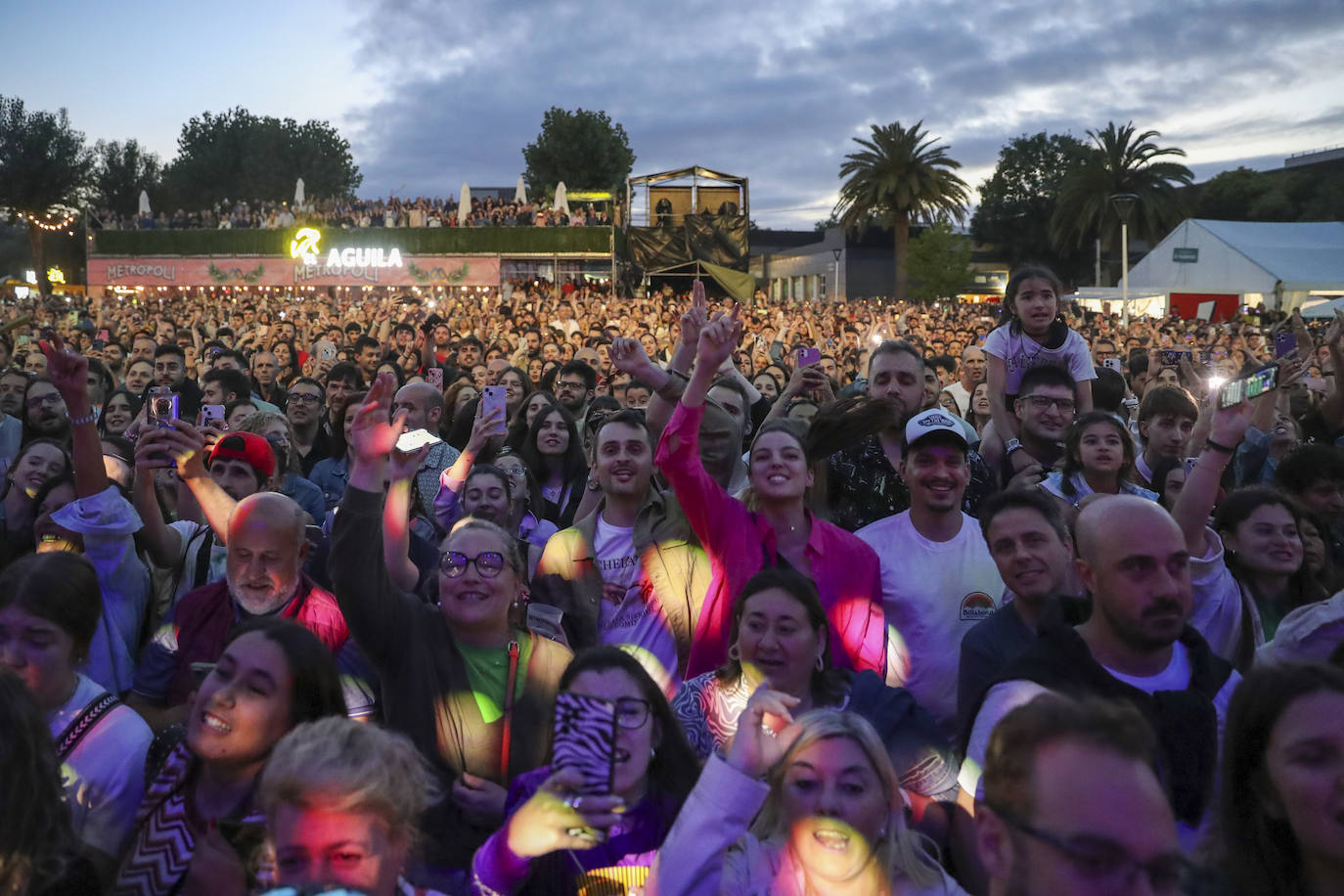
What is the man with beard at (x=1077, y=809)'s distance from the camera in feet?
5.61

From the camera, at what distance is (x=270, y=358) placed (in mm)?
9500

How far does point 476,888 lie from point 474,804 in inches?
16.9

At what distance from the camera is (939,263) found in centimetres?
4684

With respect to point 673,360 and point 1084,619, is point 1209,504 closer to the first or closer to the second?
point 1084,619

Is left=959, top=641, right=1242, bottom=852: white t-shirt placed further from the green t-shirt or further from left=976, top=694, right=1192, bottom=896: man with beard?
the green t-shirt

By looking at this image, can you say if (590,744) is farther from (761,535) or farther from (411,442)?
(761,535)

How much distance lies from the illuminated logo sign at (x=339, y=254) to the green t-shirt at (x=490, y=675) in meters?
34.3

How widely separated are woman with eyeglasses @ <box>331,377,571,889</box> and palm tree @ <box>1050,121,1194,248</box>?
154 ft

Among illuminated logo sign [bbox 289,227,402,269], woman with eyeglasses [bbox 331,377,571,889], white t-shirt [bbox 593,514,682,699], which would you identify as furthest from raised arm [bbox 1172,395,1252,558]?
illuminated logo sign [bbox 289,227,402,269]

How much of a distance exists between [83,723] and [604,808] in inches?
57.1

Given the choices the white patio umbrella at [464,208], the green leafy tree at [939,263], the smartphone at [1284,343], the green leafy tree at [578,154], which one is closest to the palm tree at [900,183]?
the green leafy tree at [939,263]

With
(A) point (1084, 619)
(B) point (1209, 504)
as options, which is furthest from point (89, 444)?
(B) point (1209, 504)

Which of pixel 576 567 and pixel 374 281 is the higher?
pixel 374 281

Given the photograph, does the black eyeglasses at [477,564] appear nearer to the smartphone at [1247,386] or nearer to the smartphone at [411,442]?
the smartphone at [411,442]
